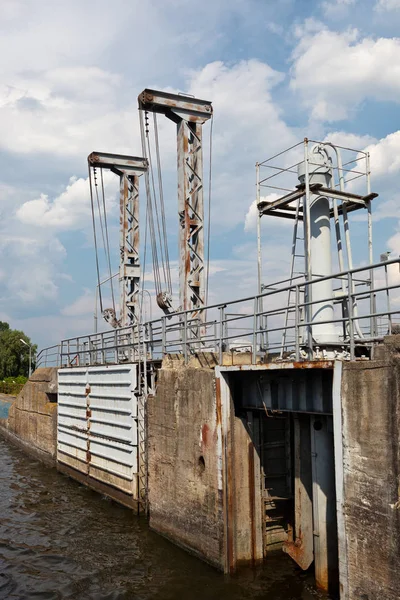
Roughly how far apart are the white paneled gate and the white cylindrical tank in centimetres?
509

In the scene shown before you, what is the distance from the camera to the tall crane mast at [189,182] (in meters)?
A: 15.0

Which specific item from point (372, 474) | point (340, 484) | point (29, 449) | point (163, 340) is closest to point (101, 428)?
point (163, 340)

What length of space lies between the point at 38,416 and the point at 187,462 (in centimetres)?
1334

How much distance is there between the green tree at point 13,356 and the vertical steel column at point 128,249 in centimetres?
4762

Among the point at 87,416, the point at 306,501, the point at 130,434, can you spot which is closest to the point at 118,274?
→ the point at 87,416

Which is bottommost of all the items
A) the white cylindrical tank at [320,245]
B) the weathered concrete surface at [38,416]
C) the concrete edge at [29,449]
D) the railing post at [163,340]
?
the concrete edge at [29,449]

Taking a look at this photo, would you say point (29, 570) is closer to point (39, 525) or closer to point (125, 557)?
point (125, 557)

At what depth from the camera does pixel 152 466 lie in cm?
1234

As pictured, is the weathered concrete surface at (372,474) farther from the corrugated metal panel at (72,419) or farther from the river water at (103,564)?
the corrugated metal panel at (72,419)

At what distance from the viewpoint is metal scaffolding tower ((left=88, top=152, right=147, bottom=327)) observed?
71.8ft

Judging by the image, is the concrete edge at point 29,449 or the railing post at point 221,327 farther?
the concrete edge at point 29,449

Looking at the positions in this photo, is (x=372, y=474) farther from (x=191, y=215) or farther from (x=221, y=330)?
(x=191, y=215)

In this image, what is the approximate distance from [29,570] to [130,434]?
12.9 feet

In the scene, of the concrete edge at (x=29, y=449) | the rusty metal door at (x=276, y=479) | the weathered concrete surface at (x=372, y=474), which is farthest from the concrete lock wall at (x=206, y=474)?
the concrete edge at (x=29, y=449)
